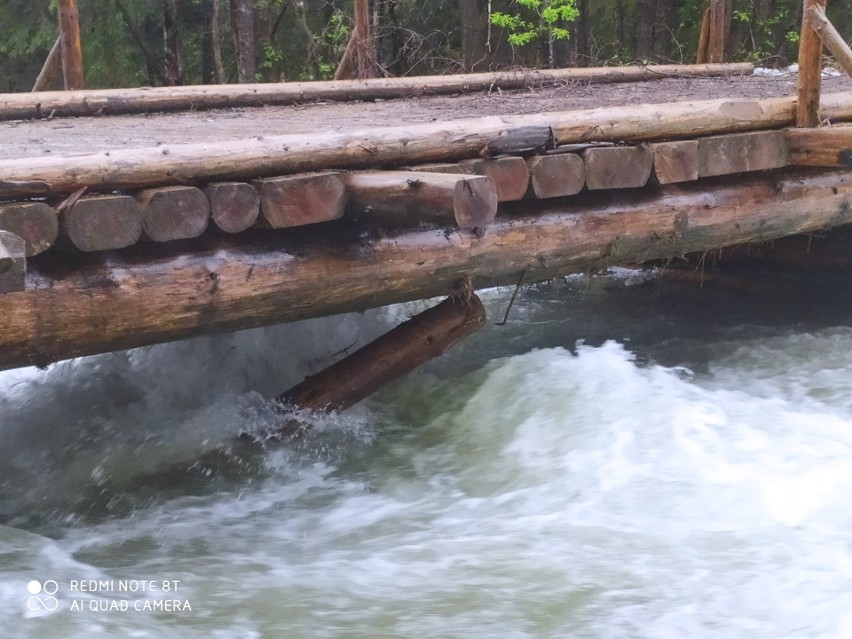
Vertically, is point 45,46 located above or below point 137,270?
above

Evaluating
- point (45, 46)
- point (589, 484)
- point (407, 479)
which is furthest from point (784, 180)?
point (45, 46)

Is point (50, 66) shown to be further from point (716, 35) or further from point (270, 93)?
point (716, 35)

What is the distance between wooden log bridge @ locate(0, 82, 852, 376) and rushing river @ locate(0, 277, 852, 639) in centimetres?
85

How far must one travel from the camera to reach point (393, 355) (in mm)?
4609

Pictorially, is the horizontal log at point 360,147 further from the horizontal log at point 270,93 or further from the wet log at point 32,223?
the horizontal log at point 270,93

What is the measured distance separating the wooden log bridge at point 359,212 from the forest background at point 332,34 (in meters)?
8.64

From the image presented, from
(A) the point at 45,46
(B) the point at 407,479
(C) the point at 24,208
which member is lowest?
(B) the point at 407,479

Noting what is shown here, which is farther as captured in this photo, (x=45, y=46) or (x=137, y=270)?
(x=45, y=46)

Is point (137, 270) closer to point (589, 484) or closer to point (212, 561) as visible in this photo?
point (212, 561)

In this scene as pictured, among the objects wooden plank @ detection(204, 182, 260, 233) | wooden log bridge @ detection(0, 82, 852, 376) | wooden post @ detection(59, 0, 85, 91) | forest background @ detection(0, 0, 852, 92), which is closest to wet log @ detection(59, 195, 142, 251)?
wooden log bridge @ detection(0, 82, 852, 376)

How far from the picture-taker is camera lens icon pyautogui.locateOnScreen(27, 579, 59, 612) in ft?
8.66

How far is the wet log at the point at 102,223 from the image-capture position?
9.67ft

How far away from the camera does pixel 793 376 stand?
538 cm

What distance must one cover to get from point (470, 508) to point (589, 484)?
1.74 ft
